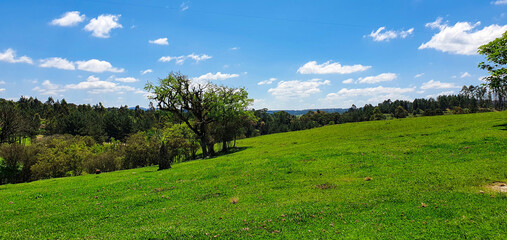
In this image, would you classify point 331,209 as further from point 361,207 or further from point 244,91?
point 244,91

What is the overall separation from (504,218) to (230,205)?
13.4 meters

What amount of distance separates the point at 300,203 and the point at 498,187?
11567 mm

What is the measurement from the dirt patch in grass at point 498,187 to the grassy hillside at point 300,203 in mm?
344

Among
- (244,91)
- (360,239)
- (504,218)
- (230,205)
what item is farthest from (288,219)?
(244,91)

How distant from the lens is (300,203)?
14.3 meters

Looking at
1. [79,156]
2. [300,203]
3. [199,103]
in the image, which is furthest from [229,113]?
[300,203]

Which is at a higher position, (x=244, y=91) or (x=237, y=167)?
(x=244, y=91)

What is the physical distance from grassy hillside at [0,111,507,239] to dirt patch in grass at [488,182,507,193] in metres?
0.34

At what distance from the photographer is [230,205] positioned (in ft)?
50.1

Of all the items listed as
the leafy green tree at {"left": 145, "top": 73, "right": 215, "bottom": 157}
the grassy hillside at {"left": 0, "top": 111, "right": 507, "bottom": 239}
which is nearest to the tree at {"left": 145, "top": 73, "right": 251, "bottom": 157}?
the leafy green tree at {"left": 145, "top": 73, "right": 215, "bottom": 157}

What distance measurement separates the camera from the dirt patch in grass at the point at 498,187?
13.3m

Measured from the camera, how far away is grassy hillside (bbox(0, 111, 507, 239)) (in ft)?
35.7

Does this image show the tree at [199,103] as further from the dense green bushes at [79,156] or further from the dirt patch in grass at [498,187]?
the dirt patch in grass at [498,187]

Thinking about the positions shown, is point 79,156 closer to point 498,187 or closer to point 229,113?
point 229,113
